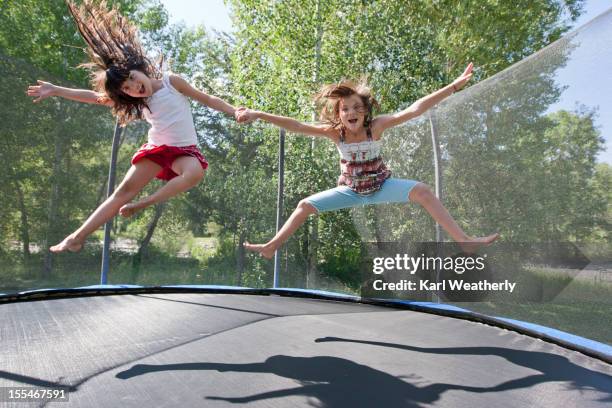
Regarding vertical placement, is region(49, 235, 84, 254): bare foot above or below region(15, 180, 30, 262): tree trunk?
below

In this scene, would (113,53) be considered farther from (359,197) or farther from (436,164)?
(436,164)

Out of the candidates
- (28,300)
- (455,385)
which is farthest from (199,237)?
(455,385)

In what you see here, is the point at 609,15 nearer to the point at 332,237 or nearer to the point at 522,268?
the point at 522,268

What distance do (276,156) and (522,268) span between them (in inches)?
86.5

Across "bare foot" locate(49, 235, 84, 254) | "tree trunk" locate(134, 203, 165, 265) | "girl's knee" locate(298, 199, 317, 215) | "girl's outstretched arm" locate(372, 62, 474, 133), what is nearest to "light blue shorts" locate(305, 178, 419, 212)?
"girl's knee" locate(298, 199, 317, 215)

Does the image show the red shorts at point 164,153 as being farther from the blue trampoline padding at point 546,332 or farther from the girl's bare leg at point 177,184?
the blue trampoline padding at point 546,332

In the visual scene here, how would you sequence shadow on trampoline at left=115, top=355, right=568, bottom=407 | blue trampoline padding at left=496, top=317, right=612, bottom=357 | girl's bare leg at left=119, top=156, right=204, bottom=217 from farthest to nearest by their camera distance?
girl's bare leg at left=119, top=156, right=204, bottom=217 → blue trampoline padding at left=496, top=317, right=612, bottom=357 → shadow on trampoline at left=115, top=355, right=568, bottom=407

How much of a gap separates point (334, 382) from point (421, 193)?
2.58 ft

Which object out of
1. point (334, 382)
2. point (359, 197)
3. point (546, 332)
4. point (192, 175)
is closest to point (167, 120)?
point (192, 175)

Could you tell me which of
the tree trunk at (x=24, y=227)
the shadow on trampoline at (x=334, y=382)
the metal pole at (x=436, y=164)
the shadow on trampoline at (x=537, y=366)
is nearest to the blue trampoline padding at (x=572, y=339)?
the shadow on trampoline at (x=537, y=366)

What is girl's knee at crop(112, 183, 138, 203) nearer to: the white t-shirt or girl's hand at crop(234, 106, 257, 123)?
the white t-shirt

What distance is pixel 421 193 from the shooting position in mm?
1584

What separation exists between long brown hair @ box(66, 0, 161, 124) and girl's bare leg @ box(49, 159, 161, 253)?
194mm

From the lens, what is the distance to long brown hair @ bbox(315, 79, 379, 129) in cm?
173
